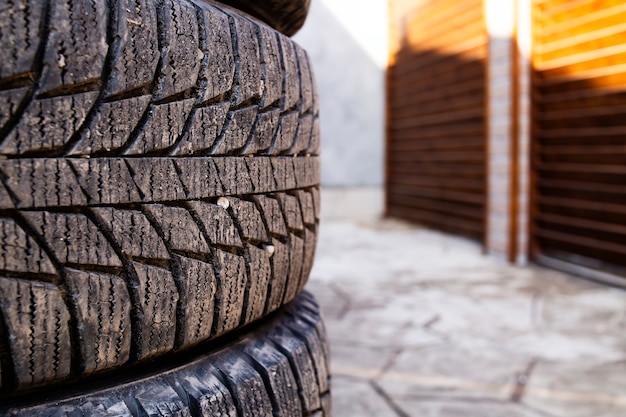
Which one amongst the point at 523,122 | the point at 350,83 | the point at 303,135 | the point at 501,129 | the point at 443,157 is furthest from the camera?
the point at 350,83

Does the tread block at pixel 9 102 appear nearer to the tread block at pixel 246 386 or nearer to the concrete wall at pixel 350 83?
the tread block at pixel 246 386

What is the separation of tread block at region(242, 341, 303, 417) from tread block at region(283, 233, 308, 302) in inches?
3.5

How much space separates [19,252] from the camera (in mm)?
479

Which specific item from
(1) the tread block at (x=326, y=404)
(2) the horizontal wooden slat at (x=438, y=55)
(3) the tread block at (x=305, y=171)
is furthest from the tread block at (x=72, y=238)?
(2) the horizontal wooden slat at (x=438, y=55)

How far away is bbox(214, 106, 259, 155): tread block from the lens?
0.62 metres

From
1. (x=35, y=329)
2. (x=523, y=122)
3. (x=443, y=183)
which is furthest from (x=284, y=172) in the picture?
(x=443, y=183)

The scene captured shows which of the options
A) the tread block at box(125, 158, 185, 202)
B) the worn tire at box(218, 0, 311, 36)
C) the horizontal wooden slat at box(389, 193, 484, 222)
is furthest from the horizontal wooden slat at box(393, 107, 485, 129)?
the tread block at box(125, 158, 185, 202)

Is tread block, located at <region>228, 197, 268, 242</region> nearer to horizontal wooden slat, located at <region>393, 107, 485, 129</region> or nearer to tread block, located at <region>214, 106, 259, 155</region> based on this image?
tread block, located at <region>214, 106, 259, 155</region>

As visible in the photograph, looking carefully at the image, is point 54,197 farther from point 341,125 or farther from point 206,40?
point 341,125

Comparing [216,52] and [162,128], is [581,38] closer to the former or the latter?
[216,52]

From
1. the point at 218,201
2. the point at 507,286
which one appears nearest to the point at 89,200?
the point at 218,201

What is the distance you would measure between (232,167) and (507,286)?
2701mm

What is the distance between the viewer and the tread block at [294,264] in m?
0.75

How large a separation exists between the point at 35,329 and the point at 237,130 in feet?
1.02
